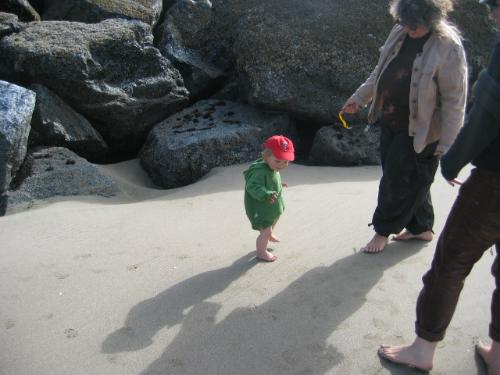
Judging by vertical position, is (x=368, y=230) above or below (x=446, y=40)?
below

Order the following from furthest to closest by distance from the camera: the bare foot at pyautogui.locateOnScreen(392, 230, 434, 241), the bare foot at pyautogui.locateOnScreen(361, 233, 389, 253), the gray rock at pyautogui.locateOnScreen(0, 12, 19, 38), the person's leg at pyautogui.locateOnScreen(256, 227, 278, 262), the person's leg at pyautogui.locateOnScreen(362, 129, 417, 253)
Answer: the gray rock at pyautogui.locateOnScreen(0, 12, 19, 38) < the bare foot at pyautogui.locateOnScreen(392, 230, 434, 241) < the bare foot at pyautogui.locateOnScreen(361, 233, 389, 253) < the person's leg at pyautogui.locateOnScreen(256, 227, 278, 262) < the person's leg at pyautogui.locateOnScreen(362, 129, 417, 253)

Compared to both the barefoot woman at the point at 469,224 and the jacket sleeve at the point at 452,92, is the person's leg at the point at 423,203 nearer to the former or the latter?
the jacket sleeve at the point at 452,92

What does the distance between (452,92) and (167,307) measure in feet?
7.08

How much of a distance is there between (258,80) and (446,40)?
3.27 m

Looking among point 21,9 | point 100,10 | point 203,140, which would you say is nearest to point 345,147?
point 203,140

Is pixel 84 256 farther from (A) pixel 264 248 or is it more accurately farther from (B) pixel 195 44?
(B) pixel 195 44

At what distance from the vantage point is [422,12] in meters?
3.24

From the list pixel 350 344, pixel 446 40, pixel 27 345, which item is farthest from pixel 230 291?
pixel 446 40

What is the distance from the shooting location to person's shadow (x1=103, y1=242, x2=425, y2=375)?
8.95ft

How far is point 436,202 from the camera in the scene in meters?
4.75

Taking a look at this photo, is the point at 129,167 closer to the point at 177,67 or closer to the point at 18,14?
the point at 177,67

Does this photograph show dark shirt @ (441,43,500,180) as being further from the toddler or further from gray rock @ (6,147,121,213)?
gray rock @ (6,147,121,213)

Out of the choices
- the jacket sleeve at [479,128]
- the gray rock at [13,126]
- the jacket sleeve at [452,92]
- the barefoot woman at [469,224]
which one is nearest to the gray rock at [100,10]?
the gray rock at [13,126]

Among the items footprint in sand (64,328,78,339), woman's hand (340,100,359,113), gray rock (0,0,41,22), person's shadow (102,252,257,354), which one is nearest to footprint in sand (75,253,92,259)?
person's shadow (102,252,257,354)
